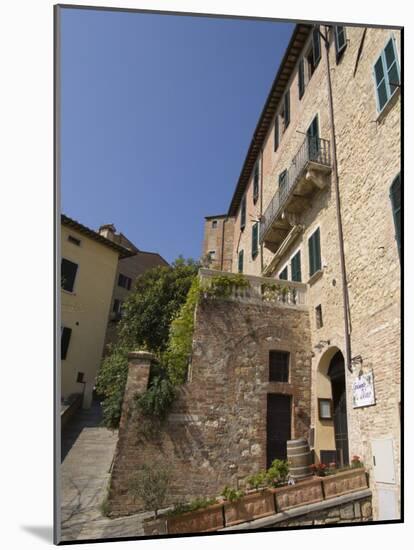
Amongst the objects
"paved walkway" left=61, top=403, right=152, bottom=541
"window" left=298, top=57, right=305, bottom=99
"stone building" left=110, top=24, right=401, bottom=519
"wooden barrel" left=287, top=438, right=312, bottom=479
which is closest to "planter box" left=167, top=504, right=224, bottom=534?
"paved walkway" left=61, top=403, right=152, bottom=541

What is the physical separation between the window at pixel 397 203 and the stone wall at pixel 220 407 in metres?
3.43

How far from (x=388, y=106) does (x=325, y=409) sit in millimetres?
5412

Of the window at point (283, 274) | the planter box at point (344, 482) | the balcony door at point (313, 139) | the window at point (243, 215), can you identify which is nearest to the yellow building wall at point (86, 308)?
the planter box at point (344, 482)

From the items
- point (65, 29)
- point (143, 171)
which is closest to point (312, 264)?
point (143, 171)

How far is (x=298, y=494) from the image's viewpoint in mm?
5875

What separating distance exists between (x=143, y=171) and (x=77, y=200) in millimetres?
1106

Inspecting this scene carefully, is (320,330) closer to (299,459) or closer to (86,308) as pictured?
(299,459)

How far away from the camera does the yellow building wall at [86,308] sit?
5.62m

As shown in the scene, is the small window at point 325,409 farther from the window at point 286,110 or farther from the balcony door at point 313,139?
the window at point 286,110

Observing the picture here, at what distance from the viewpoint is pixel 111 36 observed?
5.26 m

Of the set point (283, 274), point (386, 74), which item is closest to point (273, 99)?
point (283, 274)

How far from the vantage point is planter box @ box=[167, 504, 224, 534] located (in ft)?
17.2

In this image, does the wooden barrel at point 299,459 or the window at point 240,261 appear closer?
the wooden barrel at point 299,459

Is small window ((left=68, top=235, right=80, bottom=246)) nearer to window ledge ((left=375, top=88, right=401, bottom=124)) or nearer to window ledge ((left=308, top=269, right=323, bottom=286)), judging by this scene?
window ledge ((left=308, top=269, right=323, bottom=286))
